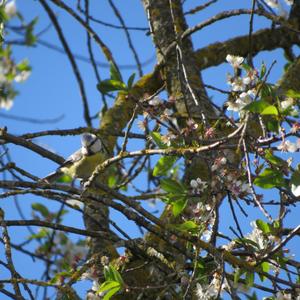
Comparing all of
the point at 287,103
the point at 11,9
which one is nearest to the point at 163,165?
the point at 287,103

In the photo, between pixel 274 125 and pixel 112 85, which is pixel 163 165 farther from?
pixel 274 125

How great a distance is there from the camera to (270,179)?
8.52 ft

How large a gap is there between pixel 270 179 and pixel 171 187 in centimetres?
48

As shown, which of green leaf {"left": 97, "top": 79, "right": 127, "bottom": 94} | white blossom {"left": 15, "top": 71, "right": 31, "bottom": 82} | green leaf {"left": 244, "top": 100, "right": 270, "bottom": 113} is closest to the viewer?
green leaf {"left": 244, "top": 100, "right": 270, "bottom": 113}

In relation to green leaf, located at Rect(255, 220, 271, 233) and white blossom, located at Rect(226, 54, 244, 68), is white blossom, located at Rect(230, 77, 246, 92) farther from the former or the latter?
green leaf, located at Rect(255, 220, 271, 233)

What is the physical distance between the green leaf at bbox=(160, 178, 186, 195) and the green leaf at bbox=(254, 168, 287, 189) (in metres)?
0.40

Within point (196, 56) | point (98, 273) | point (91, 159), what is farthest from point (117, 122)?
point (98, 273)

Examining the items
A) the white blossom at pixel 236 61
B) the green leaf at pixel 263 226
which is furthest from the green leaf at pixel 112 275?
the white blossom at pixel 236 61

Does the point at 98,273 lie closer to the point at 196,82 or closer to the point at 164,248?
the point at 164,248

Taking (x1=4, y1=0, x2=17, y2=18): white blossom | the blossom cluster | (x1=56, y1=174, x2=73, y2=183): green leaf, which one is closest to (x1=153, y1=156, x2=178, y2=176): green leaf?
the blossom cluster

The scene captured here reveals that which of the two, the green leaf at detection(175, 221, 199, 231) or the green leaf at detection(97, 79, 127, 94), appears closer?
the green leaf at detection(175, 221, 199, 231)

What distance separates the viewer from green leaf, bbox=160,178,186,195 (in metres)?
2.82

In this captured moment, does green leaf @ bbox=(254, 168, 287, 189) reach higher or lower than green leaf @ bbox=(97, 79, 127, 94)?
lower

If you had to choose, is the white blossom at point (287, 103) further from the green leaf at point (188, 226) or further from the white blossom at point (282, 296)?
the white blossom at point (282, 296)
